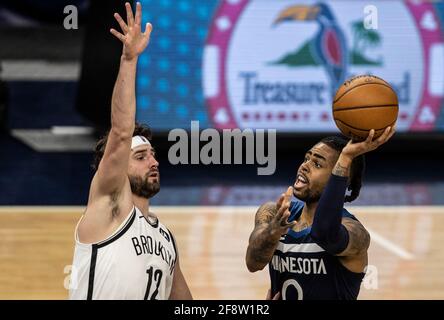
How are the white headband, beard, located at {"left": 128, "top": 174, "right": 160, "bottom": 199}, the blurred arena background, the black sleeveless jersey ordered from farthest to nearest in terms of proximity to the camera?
the blurred arena background < the white headband < beard, located at {"left": 128, "top": 174, "right": 160, "bottom": 199} < the black sleeveless jersey

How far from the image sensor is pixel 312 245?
528 cm

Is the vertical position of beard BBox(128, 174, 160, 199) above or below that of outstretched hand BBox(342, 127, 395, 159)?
below

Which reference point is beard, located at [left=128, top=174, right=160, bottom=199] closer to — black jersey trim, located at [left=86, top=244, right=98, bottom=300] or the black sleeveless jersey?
black jersey trim, located at [left=86, top=244, right=98, bottom=300]

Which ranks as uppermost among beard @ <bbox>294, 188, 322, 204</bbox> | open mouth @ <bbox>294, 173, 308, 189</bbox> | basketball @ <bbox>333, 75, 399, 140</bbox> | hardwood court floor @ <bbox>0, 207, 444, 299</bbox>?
basketball @ <bbox>333, 75, 399, 140</bbox>

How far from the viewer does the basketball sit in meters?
4.97

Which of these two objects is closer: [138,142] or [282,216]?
[282,216]

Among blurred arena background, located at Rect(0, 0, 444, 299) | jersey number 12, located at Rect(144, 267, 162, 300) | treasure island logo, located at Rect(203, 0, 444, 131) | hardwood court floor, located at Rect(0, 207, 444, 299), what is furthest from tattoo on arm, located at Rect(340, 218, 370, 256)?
treasure island logo, located at Rect(203, 0, 444, 131)

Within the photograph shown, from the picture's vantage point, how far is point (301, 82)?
14.2 metres

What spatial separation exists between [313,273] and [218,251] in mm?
5259

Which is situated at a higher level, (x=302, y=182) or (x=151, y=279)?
(x=302, y=182)

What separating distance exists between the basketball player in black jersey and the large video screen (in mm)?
8739

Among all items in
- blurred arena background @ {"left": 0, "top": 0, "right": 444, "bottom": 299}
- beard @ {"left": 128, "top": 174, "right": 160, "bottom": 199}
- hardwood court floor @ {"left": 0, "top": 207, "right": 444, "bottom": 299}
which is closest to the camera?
beard @ {"left": 128, "top": 174, "right": 160, "bottom": 199}

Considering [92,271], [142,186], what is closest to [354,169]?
[142,186]

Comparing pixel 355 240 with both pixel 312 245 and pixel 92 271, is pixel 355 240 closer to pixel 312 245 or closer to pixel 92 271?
pixel 312 245
